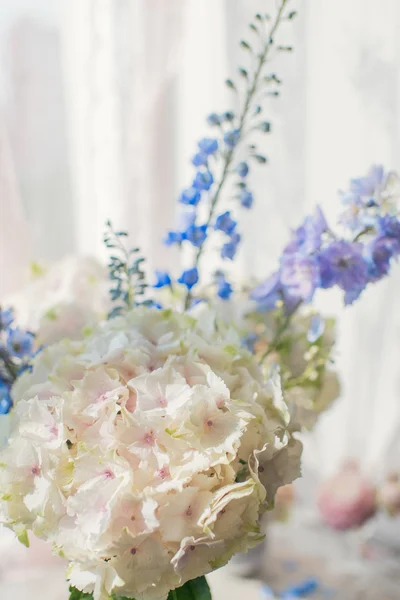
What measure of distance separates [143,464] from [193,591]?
15 cm

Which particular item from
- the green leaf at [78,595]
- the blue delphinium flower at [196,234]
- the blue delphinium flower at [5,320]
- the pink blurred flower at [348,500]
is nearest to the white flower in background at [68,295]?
the blue delphinium flower at [5,320]

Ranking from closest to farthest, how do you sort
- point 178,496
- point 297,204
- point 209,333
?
point 178,496 < point 209,333 < point 297,204

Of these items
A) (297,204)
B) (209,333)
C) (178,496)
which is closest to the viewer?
(178,496)

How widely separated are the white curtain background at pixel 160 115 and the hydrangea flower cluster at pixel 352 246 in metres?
0.46

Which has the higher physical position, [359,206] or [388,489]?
[359,206]

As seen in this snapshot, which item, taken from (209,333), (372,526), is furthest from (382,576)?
(209,333)

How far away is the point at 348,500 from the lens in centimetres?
103

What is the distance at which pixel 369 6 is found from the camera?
1032mm

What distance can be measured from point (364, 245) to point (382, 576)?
1.99 feet

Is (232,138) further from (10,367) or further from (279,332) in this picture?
(10,367)

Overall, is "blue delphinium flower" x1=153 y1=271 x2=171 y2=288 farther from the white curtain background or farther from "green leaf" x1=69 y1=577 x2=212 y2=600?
the white curtain background

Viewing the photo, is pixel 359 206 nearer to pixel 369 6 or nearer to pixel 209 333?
pixel 209 333

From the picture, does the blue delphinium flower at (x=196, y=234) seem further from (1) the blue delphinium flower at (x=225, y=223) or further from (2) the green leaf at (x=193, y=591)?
(2) the green leaf at (x=193, y=591)

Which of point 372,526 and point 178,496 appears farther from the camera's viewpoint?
point 372,526
